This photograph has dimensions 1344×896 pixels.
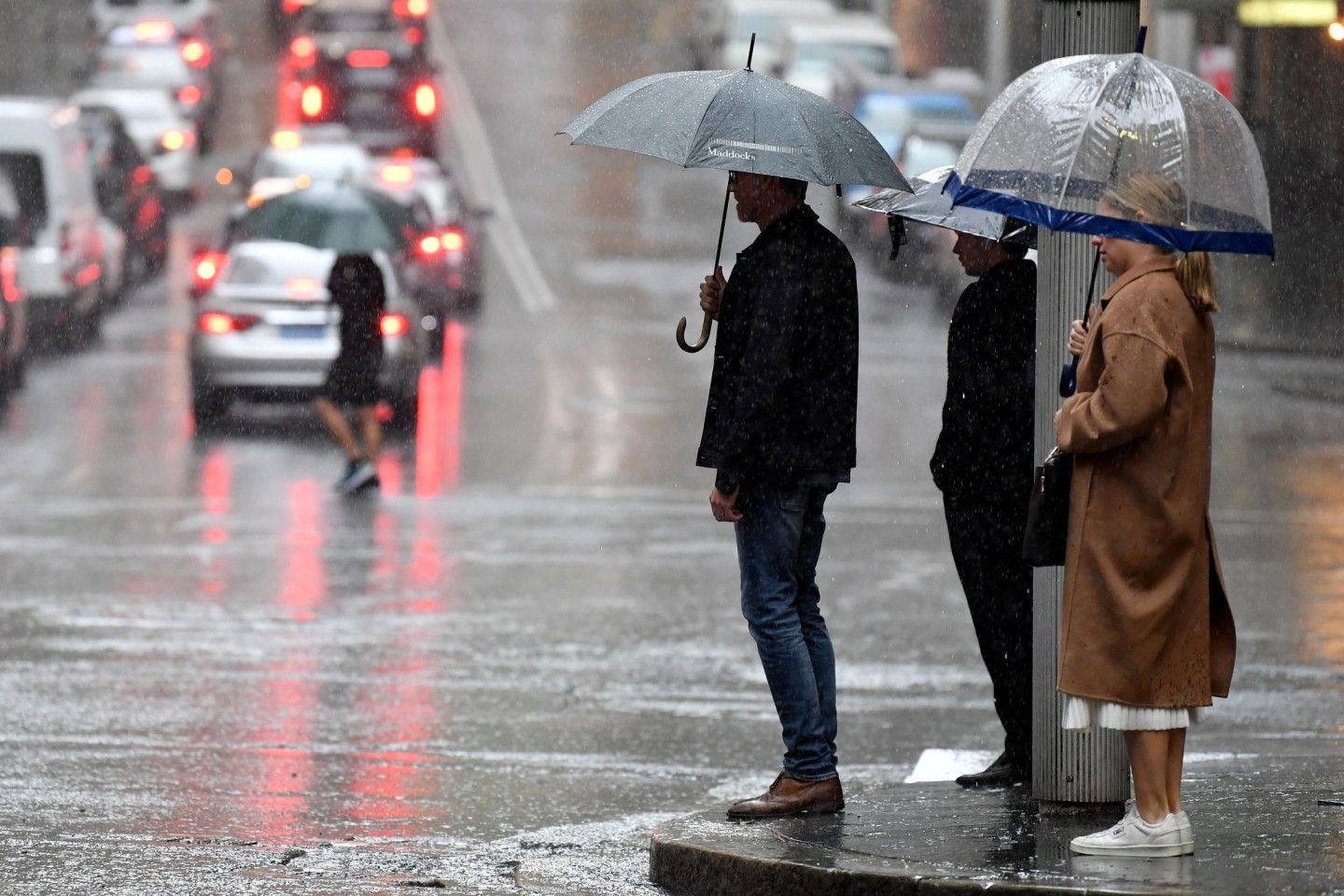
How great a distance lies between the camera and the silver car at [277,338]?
18047 millimetres

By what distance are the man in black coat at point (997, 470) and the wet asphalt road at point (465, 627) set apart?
627mm

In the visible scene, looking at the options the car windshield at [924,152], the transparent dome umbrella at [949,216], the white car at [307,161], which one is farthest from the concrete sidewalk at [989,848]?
the car windshield at [924,152]

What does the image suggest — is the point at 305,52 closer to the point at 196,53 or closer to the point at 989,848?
the point at 196,53

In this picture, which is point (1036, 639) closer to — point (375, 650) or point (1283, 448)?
point (375, 650)

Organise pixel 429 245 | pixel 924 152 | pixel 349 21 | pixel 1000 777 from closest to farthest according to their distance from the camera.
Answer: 1. pixel 1000 777
2. pixel 429 245
3. pixel 924 152
4. pixel 349 21

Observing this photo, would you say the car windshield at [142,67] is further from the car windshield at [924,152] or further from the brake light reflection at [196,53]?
the car windshield at [924,152]

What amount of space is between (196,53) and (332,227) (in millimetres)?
25206

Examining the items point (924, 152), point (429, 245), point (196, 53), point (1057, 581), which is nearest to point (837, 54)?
point (924, 152)

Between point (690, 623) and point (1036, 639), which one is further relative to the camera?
point (690, 623)

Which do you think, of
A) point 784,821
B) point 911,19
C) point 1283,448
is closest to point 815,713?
point 784,821

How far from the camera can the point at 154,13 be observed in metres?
40.9

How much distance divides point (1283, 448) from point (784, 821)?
511 inches

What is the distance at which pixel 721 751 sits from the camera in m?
8.49

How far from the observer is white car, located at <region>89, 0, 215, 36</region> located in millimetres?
40438
